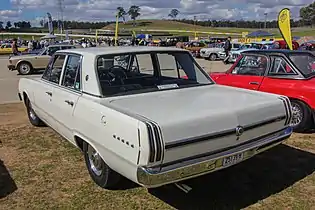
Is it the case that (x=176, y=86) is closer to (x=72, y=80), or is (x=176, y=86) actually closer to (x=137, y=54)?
(x=137, y=54)

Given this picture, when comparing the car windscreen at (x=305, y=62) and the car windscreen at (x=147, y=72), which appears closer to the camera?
the car windscreen at (x=147, y=72)

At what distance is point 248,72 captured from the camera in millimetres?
7145

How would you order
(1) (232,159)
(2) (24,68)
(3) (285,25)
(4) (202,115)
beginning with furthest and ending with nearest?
(2) (24,68), (3) (285,25), (1) (232,159), (4) (202,115)

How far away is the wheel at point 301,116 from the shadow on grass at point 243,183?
113 centimetres

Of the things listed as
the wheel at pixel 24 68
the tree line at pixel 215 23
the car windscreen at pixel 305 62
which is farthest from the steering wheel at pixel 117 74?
the tree line at pixel 215 23

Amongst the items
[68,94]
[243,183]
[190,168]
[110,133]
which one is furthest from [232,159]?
[68,94]

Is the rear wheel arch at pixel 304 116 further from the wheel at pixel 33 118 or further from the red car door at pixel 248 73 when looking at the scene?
the wheel at pixel 33 118

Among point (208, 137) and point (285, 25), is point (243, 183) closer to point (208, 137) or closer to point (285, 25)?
point (208, 137)

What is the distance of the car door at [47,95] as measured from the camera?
5094mm

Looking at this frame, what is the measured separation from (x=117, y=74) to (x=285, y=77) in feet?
11.3

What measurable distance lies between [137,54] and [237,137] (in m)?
1.85

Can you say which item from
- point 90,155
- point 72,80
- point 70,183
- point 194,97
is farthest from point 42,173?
point 194,97

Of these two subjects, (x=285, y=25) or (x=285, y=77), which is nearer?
(x=285, y=77)

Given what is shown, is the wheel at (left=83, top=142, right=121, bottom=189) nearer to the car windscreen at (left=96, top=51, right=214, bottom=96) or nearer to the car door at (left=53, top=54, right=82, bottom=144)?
the car door at (left=53, top=54, right=82, bottom=144)
